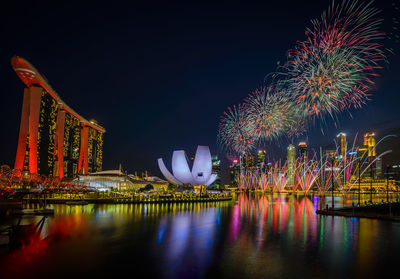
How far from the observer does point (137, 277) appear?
6.14 meters

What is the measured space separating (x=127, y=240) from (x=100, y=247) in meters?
1.15

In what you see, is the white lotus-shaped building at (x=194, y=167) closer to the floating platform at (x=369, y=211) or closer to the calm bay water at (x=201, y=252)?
the floating platform at (x=369, y=211)

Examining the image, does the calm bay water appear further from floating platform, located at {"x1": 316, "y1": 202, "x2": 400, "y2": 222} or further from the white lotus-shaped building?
the white lotus-shaped building

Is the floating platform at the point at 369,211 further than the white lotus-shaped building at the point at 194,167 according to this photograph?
No

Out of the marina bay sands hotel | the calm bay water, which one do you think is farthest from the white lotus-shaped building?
the calm bay water

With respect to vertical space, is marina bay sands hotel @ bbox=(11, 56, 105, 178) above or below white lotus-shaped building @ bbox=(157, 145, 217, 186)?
above

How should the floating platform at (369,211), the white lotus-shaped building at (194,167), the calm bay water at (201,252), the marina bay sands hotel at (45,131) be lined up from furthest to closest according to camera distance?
the marina bay sands hotel at (45,131) → the white lotus-shaped building at (194,167) → the floating platform at (369,211) → the calm bay water at (201,252)

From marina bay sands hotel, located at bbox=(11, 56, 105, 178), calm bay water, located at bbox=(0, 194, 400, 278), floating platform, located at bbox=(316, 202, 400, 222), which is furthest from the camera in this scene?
marina bay sands hotel, located at bbox=(11, 56, 105, 178)

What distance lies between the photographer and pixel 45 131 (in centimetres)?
5234

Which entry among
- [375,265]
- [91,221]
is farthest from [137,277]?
[91,221]

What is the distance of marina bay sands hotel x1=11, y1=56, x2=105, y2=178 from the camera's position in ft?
142

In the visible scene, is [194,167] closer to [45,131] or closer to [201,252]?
[45,131]

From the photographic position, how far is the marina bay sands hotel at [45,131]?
43.2 m

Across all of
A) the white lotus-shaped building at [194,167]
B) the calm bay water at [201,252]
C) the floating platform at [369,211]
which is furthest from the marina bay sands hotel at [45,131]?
the floating platform at [369,211]
